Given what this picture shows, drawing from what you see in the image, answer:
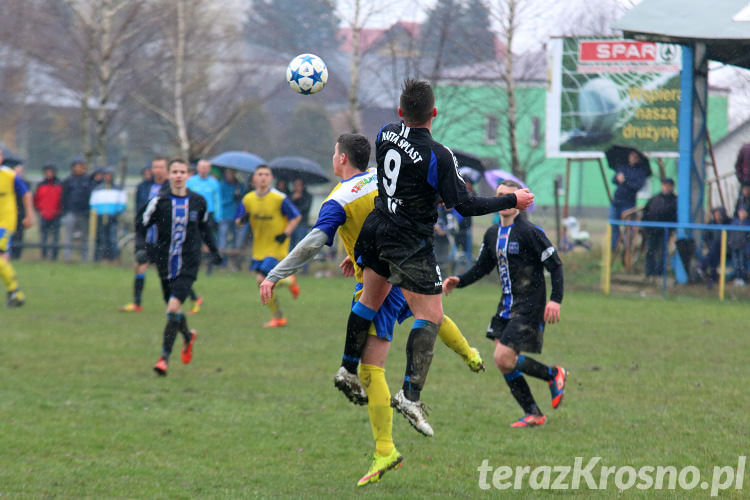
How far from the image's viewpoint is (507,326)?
6801 millimetres

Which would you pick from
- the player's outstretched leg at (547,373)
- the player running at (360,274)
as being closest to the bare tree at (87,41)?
the player's outstretched leg at (547,373)

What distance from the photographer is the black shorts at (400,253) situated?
4.93m

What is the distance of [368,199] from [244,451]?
2026 millimetres

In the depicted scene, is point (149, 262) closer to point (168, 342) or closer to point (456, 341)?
point (168, 342)

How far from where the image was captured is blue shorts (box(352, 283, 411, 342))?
5.30 m

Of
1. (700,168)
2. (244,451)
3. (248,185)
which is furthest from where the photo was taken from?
(248,185)

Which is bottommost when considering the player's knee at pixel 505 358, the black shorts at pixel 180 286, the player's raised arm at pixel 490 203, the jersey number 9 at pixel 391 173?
the player's knee at pixel 505 358

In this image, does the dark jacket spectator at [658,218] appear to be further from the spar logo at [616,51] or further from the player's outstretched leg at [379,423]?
the player's outstretched leg at [379,423]

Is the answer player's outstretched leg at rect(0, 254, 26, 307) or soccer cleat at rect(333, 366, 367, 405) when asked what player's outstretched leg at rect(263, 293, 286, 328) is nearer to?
player's outstretched leg at rect(0, 254, 26, 307)

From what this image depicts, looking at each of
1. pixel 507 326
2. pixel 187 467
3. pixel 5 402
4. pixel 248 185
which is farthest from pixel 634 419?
pixel 248 185

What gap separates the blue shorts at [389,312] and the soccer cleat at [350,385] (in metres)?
0.33

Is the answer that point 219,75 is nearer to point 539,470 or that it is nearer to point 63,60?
point 63,60
